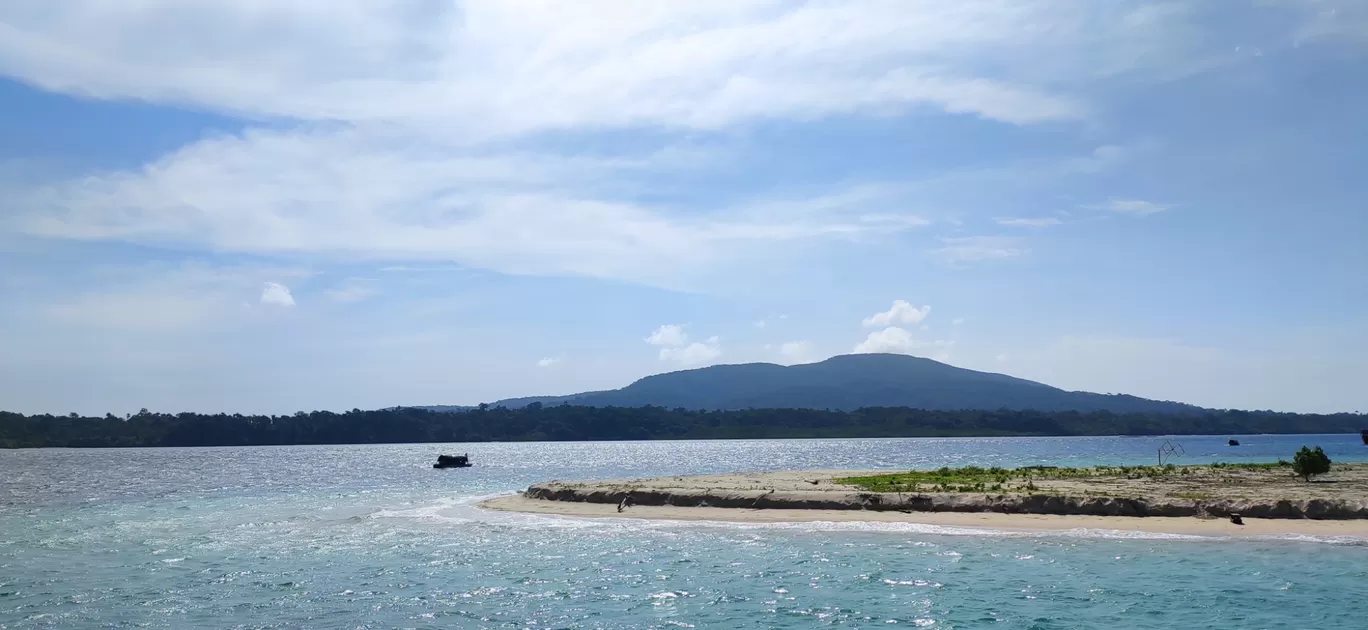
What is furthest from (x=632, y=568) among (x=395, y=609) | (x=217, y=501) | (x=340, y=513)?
(x=217, y=501)

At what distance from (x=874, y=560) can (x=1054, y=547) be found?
863 cm

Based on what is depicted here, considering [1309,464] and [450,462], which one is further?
[450,462]

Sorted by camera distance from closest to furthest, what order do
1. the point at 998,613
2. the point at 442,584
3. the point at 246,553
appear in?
the point at 998,613
the point at 442,584
the point at 246,553

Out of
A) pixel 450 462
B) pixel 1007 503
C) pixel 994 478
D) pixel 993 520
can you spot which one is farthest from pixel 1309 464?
pixel 450 462

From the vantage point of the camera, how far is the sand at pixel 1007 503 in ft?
159

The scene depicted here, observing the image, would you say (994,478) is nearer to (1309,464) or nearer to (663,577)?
(1309,464)

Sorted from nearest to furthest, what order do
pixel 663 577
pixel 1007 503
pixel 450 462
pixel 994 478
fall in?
pixel 663 577, pixel 1007 503, pixel 994 478, pixel 450 462

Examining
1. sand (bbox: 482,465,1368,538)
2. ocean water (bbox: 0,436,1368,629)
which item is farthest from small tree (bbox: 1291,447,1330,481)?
ocean water (bbox: 0,436,1368,629)

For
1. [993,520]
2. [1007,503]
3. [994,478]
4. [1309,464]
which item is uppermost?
[1309,464]

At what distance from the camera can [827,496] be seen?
2435 inches

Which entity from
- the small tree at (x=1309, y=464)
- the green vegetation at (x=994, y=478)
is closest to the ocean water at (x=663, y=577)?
the green vegetation at (x=994, y=478)

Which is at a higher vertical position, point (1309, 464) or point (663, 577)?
point (1309, 464)

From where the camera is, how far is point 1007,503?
5506cm

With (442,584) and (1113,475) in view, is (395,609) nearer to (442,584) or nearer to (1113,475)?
(442,584)
